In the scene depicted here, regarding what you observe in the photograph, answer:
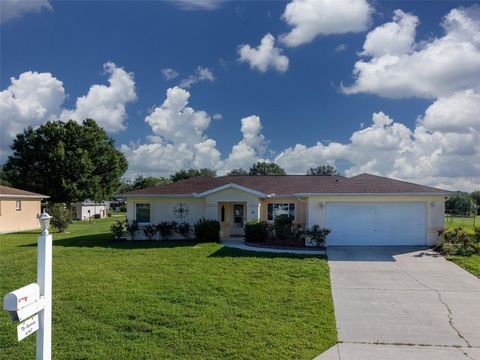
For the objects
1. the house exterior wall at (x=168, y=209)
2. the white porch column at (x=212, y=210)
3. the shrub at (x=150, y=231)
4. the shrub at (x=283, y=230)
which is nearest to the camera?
the shrub at (x=283, y=230)

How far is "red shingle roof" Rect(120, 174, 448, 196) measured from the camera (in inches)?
676

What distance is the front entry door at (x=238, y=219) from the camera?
22.0 metres

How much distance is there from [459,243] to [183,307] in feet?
43.1

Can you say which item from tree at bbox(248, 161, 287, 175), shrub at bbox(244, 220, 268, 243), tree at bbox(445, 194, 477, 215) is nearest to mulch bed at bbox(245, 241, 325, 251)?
shrub at bbox(244, 220, 268, 243)

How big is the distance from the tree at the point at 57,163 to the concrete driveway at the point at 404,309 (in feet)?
105

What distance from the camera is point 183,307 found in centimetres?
818

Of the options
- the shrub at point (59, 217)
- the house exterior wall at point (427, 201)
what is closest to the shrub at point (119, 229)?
the shrub at point (59, 217)

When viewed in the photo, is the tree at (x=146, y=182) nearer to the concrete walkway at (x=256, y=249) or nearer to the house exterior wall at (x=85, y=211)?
the house exterior wall at (x=85, y=211)

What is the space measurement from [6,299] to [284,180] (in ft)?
79.5

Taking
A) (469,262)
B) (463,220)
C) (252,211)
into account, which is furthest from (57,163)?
(463,220)

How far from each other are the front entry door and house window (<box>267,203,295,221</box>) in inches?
A: 81.4

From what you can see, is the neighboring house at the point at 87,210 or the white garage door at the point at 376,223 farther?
the neighboring house at the point at 87,210

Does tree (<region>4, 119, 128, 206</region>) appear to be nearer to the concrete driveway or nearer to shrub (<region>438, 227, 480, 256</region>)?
the concrete driveway

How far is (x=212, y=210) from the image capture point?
20391mm
